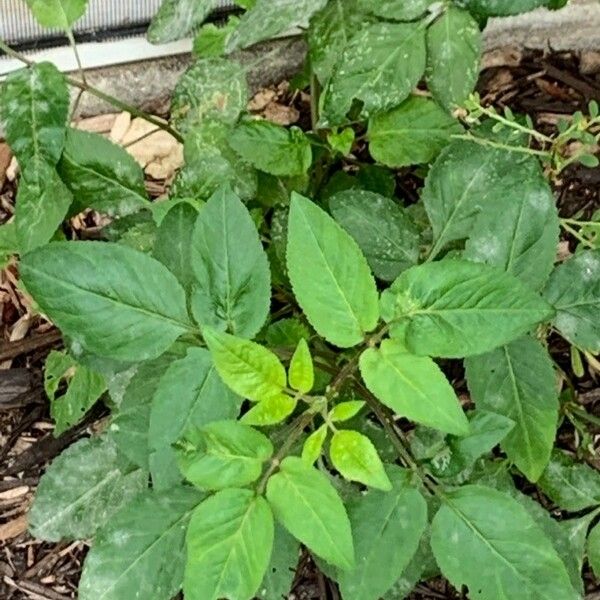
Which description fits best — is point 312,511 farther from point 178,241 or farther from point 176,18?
point 176,18

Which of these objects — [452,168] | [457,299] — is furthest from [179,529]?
[452,168]

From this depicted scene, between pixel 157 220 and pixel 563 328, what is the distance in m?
0.54

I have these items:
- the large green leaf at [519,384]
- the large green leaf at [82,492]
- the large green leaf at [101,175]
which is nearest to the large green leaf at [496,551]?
the large green leaf at [519,384]

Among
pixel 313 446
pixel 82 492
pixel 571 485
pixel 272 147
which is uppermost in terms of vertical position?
pixel 272 147

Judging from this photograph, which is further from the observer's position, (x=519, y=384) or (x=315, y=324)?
(x=519, y=384)

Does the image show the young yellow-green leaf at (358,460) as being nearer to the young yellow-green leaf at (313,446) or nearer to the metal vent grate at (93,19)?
the young yellow-green leaf at (313,446)

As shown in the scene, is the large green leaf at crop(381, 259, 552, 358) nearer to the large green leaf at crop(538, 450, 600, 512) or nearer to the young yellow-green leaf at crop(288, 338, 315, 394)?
the young yellow-green leaf at crop(288, 338, 315, 394)

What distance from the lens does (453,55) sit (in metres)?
1.41

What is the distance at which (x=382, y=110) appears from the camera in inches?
57.2

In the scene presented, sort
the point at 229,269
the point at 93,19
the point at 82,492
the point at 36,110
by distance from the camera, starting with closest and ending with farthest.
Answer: the point at 229,269
the point at 36,110
the point at 82,492
the point at 93,19

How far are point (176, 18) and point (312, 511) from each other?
0.82 metres

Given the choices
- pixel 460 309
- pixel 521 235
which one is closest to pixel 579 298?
pixel 521 235

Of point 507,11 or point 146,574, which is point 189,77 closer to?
point 507,11

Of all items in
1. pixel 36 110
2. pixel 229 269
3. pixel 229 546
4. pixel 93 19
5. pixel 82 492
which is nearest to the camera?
pixel 229 546
